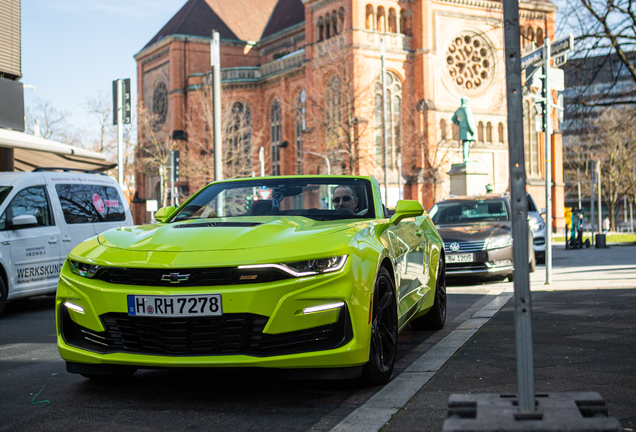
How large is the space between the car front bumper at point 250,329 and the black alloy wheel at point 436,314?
9.69 ft

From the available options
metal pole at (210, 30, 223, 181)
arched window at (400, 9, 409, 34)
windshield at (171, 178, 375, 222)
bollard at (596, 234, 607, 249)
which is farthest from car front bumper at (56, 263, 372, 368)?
arched window at (400, 9, 409, 34)

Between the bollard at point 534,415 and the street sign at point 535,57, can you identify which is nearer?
the bollard at point 534,415

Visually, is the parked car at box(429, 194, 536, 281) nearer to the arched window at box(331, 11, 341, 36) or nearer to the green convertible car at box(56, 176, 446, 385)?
the green convertible car at box(56, 176, 446, 385)

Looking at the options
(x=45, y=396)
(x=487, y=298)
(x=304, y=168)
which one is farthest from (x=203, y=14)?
(x=45, y=396)

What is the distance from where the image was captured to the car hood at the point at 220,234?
4.41 meters

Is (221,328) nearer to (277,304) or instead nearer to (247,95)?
(277,304)

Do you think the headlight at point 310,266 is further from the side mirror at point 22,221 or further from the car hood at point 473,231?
the car hood at point 473,231

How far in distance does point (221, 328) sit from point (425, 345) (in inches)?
107

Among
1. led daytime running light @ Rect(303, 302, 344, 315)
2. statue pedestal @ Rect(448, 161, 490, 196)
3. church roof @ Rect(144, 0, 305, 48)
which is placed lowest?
led daytime running light @ Rect(303, 302, 344, 315)

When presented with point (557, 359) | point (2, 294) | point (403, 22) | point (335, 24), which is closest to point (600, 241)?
point (2, 294)

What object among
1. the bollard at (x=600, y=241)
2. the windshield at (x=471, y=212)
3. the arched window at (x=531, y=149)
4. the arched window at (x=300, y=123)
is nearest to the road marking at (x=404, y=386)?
the windshield at (x=471, y=212)

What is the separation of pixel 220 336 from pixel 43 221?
22.9ft

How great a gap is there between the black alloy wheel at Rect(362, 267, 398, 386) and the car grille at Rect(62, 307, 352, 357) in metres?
0.41

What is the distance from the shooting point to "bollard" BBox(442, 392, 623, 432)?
7.89ft
